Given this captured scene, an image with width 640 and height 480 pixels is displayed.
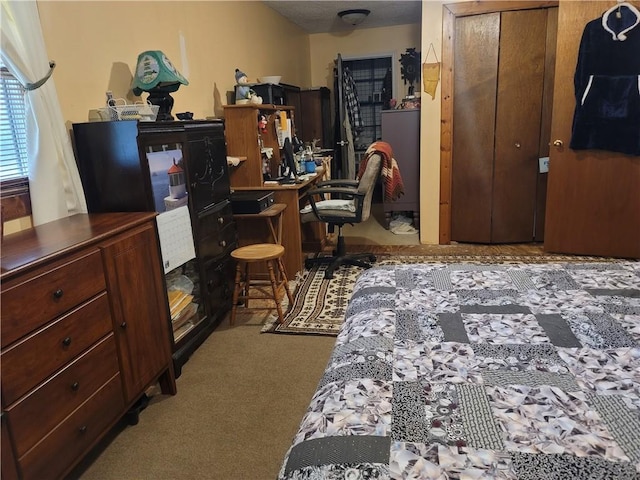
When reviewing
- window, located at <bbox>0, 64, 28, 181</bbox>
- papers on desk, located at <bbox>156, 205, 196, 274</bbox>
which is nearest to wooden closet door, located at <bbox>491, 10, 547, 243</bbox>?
papers on desk, located at <bbox>156, 205, 196, 274</bbox>

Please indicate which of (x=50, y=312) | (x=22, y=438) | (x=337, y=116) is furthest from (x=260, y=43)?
(x=22, y=438)

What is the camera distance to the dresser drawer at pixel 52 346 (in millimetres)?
1340

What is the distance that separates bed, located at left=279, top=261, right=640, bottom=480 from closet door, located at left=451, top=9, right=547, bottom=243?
262cm

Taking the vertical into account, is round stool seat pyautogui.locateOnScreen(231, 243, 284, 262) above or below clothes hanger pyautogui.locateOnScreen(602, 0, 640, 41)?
below

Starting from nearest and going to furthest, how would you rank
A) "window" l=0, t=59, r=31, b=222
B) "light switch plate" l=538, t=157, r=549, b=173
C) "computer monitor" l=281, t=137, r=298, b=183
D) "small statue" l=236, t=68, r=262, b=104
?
"window" l=0, t=59, r=31, b=222
"small statue" l=236, t=68, r=262, b=104
"computer monitor" l=281, t=137, r=298, b=183
"light switch plate" l=538, t=157, r=549, b=173

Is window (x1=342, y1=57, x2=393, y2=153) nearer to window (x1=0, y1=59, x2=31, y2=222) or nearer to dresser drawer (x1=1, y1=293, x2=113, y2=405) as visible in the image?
window (x1=0, y1=59, x2=31, y2=222)

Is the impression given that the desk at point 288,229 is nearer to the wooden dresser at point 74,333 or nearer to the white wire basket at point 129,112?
the white wire basket at point 129,112

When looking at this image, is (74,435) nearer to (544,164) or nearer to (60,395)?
(60,395)

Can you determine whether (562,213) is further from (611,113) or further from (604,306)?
(604,306)

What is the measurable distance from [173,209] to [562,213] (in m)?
3.17

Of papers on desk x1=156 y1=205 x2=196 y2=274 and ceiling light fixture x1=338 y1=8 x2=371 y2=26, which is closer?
papers on desk x1=156 y1=205 x2=196 y2=274

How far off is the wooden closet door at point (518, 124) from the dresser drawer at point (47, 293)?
3.64 metres

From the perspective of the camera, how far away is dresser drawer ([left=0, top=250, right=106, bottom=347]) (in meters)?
1.33

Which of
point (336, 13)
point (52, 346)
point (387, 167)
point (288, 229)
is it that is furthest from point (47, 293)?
point (336, 13)
